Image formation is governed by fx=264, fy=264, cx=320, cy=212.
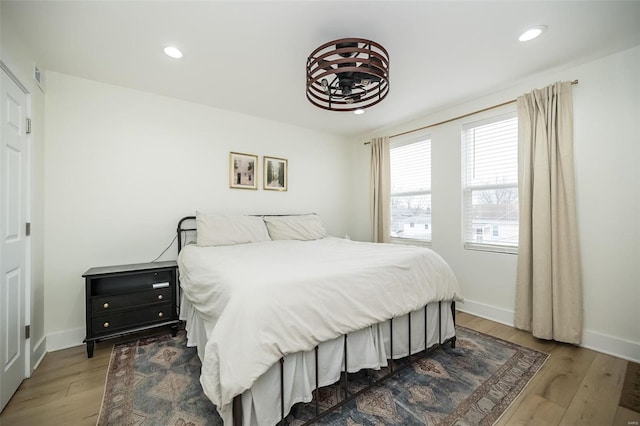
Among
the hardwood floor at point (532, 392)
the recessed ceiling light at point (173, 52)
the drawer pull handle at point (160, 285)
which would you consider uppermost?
the recessed ceiling light at point (173, 52)

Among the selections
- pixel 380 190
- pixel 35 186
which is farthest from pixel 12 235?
pixel 380 190

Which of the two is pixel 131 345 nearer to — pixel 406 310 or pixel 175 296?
pixel 175 296

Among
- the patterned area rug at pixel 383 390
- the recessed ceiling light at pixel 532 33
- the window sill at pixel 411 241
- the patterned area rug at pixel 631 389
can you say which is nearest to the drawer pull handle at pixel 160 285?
the patterned area rug at pixel 383 390

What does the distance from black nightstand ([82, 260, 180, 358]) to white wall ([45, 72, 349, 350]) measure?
35cm

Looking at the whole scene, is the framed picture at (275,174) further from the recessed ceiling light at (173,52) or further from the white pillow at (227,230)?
the recessed ceiling light at (173,52)

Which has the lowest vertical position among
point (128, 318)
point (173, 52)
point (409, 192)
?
point (128, 318)


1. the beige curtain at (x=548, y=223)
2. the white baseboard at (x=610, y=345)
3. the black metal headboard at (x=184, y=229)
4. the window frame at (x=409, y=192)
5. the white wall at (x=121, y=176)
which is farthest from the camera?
A: the window frame at (x=409, y=192)

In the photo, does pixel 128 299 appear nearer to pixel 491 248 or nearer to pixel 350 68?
pixel 350 68

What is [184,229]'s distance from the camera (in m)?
3.01

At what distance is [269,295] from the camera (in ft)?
4.24

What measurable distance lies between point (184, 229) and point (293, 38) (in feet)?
7.42

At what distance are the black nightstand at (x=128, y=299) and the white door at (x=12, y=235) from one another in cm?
39

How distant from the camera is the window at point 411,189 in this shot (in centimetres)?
358

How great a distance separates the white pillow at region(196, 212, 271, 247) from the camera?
278 cm
